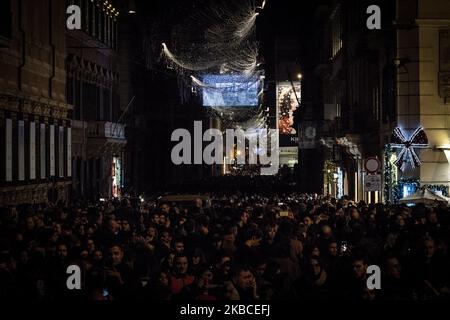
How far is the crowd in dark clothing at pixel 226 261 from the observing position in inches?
458

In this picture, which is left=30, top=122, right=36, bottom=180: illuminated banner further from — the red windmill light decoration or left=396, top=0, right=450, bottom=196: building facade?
left=396, top=0, right=450, bottom=196: building facade

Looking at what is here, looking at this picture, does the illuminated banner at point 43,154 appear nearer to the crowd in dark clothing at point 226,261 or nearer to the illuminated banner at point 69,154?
the illuminated banner at point 69,154

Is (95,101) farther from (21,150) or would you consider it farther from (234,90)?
(234,90)

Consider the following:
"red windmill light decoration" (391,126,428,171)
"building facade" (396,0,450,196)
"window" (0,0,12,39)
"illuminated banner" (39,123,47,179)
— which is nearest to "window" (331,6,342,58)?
"building facade" (396,0,450,196)

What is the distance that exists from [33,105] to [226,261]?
25077 mm

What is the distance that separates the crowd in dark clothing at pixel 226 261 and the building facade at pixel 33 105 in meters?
13.4

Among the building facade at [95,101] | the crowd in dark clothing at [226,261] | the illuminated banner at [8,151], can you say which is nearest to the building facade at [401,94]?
the crowd in dark clothing at [226,261]

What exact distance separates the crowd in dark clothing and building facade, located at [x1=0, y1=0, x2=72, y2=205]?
1336 cm

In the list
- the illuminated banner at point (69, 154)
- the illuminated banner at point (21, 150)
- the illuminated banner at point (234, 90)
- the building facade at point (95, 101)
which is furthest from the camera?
the illuminated banner at point (234, 90)

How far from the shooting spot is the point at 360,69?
45594 millimetres

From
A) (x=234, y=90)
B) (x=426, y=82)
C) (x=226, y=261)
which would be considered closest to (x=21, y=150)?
(x=426, y=82)

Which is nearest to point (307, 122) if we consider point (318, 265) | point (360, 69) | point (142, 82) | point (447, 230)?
point (142, 82)

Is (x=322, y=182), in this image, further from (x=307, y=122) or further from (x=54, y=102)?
(x=54, y=102)
